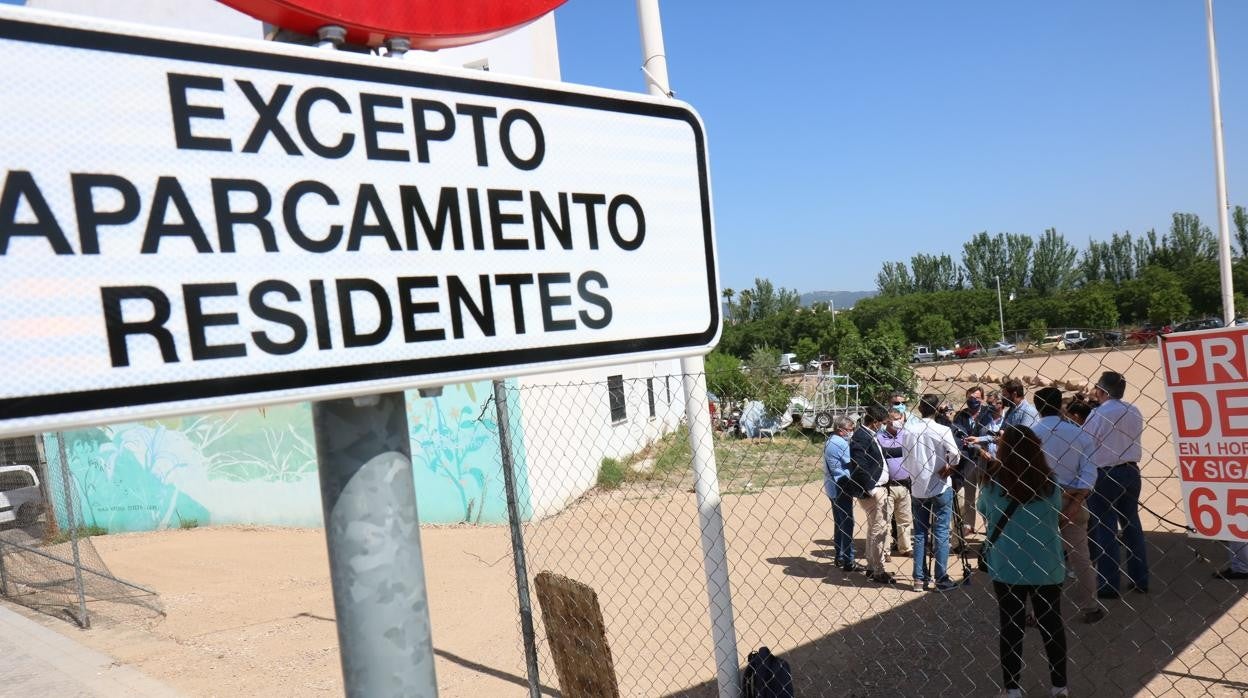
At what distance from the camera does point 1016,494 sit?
4.47 m

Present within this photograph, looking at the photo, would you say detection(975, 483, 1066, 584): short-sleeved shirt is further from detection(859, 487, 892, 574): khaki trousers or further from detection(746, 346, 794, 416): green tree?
detection(746, 346, 794, 416): green tree

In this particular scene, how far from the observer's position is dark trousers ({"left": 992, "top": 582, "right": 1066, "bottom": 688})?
450 cm

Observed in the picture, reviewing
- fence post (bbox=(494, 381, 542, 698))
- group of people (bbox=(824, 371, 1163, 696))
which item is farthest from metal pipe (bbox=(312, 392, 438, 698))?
group of people (bbox=(824, 371, 1163, 696))

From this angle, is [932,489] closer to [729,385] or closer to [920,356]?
[729,385]

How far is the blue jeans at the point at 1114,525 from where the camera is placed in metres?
6.02

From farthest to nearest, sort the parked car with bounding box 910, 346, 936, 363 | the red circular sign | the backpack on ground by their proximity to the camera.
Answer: the parked car with bounding box 910, 346, 936, 363
the backpack on ground
the red circular sign

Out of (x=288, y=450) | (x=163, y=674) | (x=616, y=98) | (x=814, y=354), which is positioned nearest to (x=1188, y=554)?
(x=616, y=98)

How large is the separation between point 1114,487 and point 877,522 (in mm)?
2211

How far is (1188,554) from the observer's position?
23.4 ft

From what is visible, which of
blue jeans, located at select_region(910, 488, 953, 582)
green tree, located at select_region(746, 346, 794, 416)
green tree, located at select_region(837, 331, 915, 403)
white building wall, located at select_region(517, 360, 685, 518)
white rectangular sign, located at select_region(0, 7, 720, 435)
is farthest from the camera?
green tree, located at select_region(837, 331, 915, 403)

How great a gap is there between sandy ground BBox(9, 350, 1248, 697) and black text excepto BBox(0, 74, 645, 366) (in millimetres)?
3250

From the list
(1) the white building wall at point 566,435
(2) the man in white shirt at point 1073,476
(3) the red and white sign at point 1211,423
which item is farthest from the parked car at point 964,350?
(1) the white building wall at point 566,435

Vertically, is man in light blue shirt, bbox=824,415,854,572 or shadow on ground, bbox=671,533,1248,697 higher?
man in light blue shirt, bbox=824,415,854,572

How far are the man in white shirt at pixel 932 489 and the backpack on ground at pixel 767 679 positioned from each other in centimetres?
373
